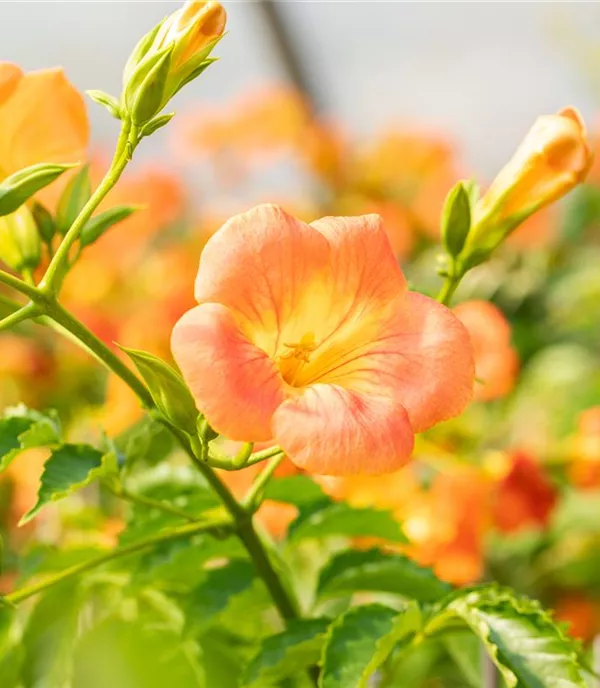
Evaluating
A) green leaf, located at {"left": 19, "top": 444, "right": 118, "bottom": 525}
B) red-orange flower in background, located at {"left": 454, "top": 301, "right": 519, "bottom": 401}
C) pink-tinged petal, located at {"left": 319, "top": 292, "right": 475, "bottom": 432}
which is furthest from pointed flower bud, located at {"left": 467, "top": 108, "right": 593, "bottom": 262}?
red-orange flower in background, located at {"left": 454, "top": 301, "right": 519, "bottom": 401}

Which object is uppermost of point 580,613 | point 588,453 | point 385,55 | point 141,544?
point 141,544

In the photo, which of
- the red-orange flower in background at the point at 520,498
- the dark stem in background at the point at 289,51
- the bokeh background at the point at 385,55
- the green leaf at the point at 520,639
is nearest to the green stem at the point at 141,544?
the green leaf at the point at 520,639

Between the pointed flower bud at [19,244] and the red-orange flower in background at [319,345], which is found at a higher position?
the pointed flower bud at [19,244]

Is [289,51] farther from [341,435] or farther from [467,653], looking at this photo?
[341,435]

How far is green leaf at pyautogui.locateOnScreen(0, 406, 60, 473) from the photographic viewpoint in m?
0.43

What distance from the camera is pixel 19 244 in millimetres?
469

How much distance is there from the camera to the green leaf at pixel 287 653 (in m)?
0.45

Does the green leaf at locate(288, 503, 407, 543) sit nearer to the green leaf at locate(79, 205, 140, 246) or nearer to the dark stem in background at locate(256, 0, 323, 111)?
the green leaf at locate(79, 205, 140, 246)

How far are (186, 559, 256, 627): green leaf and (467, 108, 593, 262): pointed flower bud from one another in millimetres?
212

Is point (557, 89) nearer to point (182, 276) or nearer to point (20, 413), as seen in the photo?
point (182, 276)

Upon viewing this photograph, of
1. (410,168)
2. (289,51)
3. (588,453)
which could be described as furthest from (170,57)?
(289,51)

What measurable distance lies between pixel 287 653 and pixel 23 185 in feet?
0.79

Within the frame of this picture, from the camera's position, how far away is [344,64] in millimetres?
3156

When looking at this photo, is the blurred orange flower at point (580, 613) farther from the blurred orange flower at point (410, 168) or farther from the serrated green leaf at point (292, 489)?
the blurred orange flower at point (410, 168)
